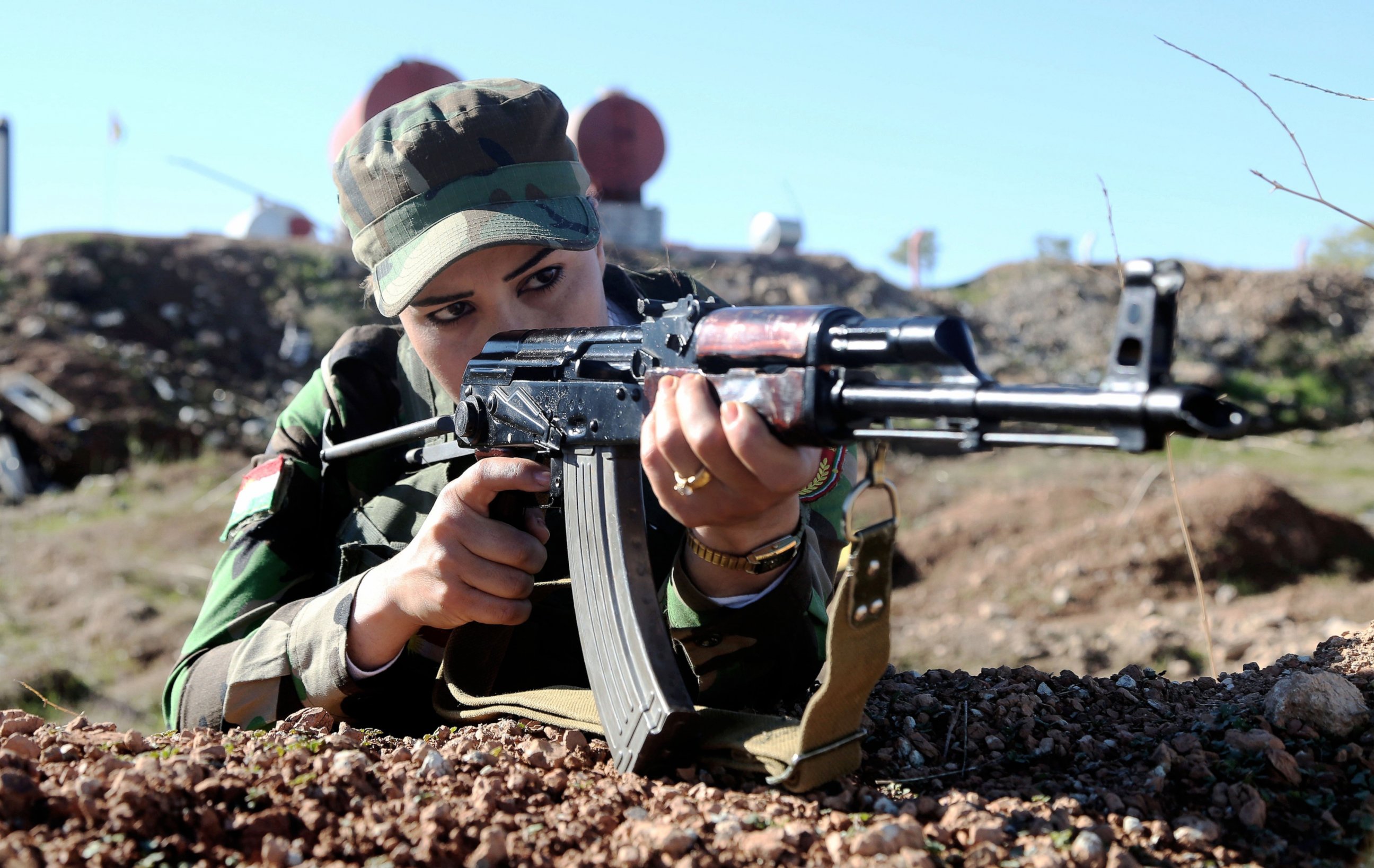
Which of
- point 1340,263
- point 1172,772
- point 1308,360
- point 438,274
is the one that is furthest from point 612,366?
point 1340,263

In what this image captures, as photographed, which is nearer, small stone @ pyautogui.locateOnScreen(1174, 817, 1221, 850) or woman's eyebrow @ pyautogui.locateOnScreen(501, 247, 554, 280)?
small stone @ pyautogui.locateOnScreen(1174, 817, 1221, 850)

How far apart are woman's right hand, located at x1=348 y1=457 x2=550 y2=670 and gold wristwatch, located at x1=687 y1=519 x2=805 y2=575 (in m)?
0.40

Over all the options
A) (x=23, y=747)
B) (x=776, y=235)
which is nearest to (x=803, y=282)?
(x=776, y=235)

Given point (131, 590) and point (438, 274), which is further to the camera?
point (131, 590)

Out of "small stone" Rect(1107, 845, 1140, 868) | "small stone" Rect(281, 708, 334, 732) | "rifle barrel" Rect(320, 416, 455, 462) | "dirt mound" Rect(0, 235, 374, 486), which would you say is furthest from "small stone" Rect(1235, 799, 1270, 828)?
"dirt mound" Rect(0, 235, 374, 486)

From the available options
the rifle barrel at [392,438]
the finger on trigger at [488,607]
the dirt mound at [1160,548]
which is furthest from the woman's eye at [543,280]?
the dirt mound at [1160,548]

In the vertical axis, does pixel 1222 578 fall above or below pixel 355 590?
below

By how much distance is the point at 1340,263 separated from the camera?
24.1 meters

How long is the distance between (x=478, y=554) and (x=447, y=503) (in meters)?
→ 0.13

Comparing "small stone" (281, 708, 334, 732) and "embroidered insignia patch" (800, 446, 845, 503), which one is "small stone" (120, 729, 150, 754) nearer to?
"small stone" (281, 708, 334, 732)

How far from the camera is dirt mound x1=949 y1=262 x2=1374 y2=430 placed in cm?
1728

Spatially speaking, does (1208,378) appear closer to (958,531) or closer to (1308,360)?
(1308,360)

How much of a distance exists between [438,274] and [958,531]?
303 inches

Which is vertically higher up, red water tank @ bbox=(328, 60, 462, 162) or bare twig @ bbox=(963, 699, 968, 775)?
red water tank @ bbox=(328, 60, 462, 162)
